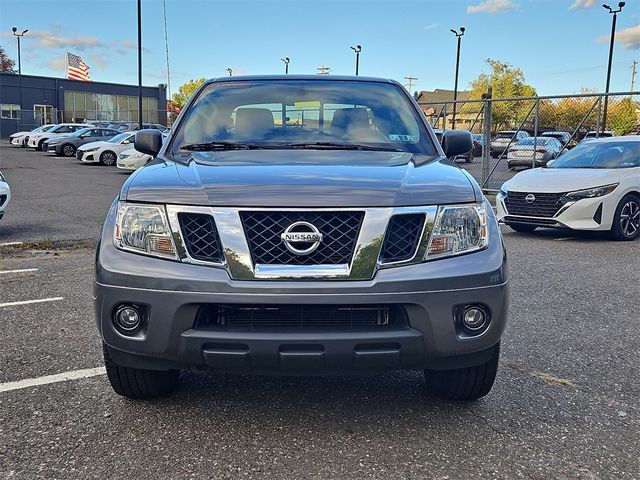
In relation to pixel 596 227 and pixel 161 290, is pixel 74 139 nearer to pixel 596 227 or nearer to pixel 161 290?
pixel 596 227

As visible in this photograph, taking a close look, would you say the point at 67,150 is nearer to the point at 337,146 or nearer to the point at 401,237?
the point at 337,146

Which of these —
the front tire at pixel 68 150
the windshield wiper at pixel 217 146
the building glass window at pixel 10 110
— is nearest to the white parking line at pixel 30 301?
the windshield wiper at pixel 217 146

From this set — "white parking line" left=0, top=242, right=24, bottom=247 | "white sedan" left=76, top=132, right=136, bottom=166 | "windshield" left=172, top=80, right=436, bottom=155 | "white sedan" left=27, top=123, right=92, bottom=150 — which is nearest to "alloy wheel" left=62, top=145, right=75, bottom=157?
"white sedan" left=27, top=123, right=92, bottom=150

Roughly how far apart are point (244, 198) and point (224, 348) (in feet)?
2.02

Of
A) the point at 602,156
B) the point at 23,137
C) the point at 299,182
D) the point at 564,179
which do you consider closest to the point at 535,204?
the point at 564,179

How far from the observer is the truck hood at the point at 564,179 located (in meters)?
8.87

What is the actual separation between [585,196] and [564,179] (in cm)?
42

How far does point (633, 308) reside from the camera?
5367mm

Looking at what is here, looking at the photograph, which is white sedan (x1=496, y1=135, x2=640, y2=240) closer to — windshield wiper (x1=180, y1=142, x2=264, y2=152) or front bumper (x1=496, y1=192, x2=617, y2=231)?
front bumper (x1=496, y1=192, x2=617, y2=231)

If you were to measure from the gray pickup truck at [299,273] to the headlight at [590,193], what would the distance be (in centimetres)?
639

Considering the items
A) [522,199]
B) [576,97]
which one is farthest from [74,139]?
[522,199]

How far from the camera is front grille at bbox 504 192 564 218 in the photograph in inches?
350

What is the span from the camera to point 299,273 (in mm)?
2629

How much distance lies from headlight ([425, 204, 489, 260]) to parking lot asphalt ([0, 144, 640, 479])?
0.86 meters
